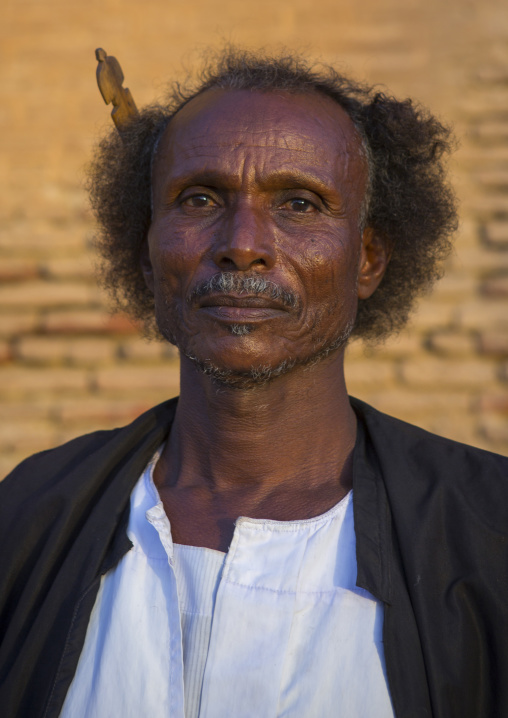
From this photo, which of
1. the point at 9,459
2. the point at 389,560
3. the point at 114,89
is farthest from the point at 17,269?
the point at 389,560

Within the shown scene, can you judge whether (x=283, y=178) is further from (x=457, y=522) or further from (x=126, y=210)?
(x=457, y=522)

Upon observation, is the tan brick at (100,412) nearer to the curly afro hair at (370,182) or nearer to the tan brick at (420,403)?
the curly afro hair at (370,182)

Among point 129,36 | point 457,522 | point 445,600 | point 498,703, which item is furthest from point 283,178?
point 129,36

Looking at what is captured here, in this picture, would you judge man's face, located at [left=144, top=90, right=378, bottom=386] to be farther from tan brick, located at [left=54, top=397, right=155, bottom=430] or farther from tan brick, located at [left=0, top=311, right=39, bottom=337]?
tan brick, located at [left=0, top=311, right=39, bottom=337]

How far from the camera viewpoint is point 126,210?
267 centimetres

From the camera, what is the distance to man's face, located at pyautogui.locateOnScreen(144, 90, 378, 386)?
2008 millimetres

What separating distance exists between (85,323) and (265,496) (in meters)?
1.96

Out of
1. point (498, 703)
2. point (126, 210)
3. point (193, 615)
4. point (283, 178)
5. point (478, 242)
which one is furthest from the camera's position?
point (478, 242)

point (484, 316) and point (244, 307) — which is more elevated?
point (484, 316)

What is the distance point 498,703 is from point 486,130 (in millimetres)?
2853

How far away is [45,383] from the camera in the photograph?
377 cm

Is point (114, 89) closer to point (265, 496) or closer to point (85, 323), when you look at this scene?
point (265, 496)

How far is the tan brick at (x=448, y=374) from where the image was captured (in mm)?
3586

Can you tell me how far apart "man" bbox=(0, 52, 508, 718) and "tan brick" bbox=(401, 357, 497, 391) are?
122cm
